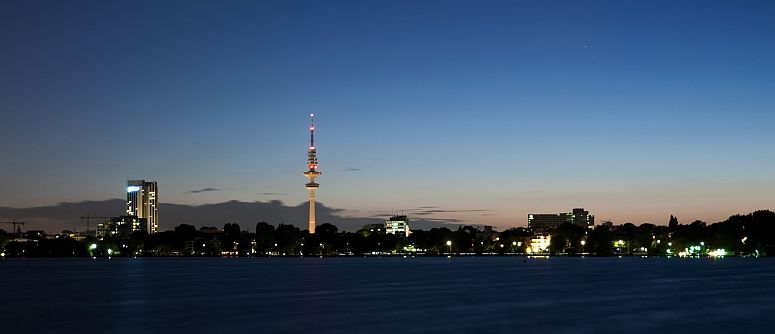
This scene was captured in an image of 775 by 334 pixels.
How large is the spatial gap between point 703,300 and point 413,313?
25.5 metres

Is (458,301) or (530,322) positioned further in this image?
(458,301)

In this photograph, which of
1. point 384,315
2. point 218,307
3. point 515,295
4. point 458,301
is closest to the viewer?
point 384,315

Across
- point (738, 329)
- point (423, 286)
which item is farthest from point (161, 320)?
point (423, 286)

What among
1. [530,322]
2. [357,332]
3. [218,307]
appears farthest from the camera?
[218,307]

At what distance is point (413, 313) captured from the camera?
53812 millimetres

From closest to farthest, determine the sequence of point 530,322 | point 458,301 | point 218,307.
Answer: point 530,322, point 218,307, point 458,301

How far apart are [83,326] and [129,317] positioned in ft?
18.2

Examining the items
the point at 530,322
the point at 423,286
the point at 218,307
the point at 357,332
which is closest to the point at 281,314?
the point at 218,307

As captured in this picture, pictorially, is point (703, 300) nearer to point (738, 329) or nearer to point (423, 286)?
point (738, 329)

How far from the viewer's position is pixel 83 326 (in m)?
46.5

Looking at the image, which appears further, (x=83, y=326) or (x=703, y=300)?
(x=703, y=300)

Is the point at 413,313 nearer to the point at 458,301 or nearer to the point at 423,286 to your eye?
the point at 458,301

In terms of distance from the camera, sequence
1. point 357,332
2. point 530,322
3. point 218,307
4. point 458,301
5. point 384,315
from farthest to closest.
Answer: point 458,301, point 218,307, point 384,315, point 530,322, point 357,332

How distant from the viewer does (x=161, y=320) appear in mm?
49594
